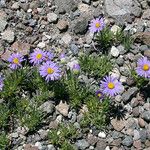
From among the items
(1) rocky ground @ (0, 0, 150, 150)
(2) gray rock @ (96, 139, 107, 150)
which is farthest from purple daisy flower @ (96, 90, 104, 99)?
(2) gray rock @ (96, 139, 107, 150)

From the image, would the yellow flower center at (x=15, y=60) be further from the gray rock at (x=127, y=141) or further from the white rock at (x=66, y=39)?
the gray rock at (x=127, y=141)

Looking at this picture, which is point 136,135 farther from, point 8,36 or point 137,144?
point 8,36

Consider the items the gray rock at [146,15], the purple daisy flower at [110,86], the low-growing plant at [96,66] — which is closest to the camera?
the purple daisy flower at [110,86]

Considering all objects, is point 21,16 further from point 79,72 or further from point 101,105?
point 101,105

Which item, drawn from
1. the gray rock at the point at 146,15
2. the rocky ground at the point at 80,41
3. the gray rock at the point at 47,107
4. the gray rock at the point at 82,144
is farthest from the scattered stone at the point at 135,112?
the gray rock at the point at 146,15

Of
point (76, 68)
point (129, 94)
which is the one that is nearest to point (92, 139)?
point (129, 94)

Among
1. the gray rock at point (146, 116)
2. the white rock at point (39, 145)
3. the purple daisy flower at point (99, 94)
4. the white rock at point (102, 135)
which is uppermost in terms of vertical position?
the purple daisy flower at point (99, 94)
